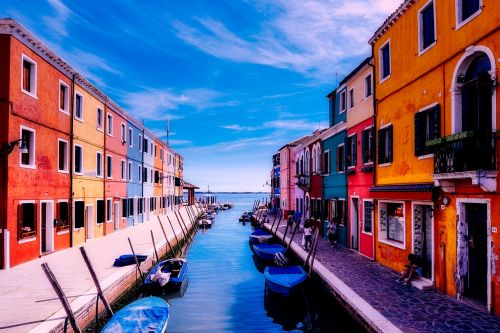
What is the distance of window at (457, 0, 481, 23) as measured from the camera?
9.50 m

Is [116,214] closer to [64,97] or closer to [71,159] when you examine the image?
[71,159]

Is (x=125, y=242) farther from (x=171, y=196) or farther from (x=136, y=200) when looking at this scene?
(x=171, y=196)

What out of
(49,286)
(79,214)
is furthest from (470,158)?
(79,214)

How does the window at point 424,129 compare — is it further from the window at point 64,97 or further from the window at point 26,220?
the window at point 64,97

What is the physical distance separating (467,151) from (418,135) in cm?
319

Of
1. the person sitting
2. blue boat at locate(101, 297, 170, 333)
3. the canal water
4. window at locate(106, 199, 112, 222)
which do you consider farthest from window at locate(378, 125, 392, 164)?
window at locate(106, 199, 112, 222)

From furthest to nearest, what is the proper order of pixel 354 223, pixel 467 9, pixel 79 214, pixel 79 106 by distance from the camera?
pixel 79 106 → pixel 79 214 → pixel 354 223 → pixel 467 9

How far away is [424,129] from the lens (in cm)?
1202

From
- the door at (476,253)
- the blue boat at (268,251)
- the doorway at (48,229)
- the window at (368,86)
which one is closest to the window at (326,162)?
the blue boat at (268,251)

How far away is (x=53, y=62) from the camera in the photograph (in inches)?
705

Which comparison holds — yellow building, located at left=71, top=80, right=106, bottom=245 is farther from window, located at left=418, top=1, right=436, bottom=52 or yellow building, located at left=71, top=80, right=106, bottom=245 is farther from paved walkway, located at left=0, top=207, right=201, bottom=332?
window, located at left=418, top=1, right=436, bottom=52

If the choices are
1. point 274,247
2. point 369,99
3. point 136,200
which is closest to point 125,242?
point 274,247

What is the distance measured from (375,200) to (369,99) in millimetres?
4486

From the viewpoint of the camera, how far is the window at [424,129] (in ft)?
37.5
